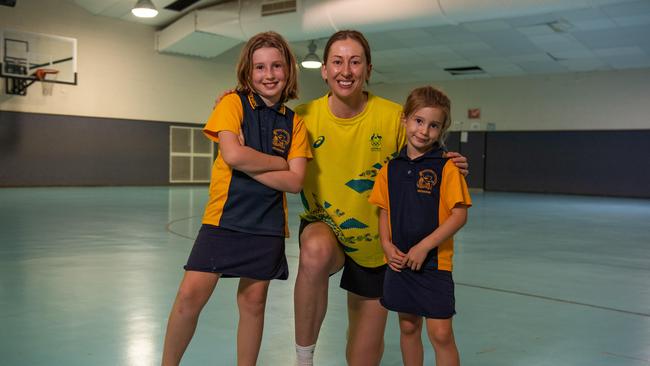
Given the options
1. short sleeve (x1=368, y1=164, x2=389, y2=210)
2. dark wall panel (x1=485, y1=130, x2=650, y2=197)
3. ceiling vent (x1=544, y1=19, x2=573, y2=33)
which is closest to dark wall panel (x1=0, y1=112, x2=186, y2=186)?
ceiling vent (x1=544, y1=19, x2=573, y2=33)

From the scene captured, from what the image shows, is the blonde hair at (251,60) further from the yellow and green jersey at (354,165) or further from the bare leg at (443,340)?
the bare leg at (443,340)

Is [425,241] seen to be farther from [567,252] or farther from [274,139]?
[567,252]

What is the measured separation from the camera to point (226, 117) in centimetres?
202

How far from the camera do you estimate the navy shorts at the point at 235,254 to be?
1973 mm

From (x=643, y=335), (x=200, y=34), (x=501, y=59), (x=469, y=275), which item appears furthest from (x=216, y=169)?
(x=501, y=59)

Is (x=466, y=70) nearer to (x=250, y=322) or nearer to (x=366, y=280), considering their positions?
(x=366, y=280)

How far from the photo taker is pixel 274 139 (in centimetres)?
208

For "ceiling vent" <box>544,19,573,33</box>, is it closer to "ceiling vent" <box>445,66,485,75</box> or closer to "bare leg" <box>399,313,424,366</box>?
"ceiling vent" <box>445,66,485,75</box>

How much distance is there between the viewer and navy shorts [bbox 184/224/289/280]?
1.97 m

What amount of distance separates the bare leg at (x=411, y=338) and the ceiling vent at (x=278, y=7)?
1145 cm

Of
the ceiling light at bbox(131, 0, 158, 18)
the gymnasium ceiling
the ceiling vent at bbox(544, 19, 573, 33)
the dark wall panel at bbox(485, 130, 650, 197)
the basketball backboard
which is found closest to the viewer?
the ceiling light at bbox(131, 0, 158, 18)

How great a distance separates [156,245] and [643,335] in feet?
13.3

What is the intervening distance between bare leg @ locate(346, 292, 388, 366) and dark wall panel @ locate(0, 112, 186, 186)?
47.4 ft

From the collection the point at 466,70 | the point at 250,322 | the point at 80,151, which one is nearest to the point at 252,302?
the point at 250,322
